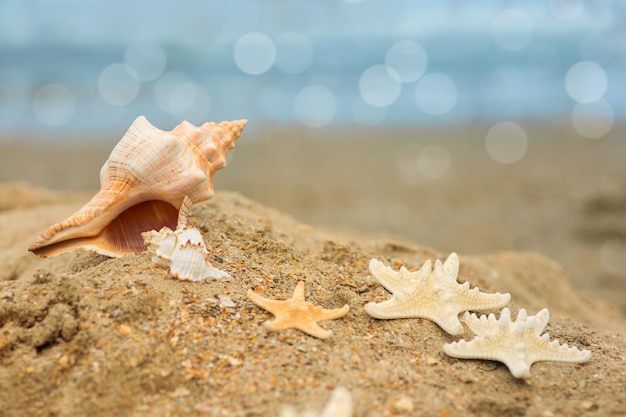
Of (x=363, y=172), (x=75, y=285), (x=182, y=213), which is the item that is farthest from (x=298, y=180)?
(x=75, y=285)

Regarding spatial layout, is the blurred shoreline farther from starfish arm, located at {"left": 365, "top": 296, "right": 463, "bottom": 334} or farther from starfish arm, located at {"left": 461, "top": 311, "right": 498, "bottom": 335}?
starfish arm, located at {"left": 365, "top": 296, "right": 463, "bottom": 334}

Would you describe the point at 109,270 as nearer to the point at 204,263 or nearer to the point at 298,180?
the point at 204,263

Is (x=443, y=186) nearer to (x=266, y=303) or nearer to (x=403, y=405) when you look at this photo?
(x=266, y=303)

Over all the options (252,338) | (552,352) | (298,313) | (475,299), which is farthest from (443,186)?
(252,338)

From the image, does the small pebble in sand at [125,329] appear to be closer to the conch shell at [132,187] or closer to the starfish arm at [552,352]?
the conch shell at [132,187]

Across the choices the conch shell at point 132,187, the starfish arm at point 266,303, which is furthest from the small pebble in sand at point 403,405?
the conch shell at point 132,187
